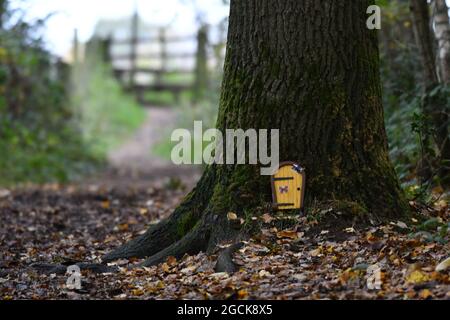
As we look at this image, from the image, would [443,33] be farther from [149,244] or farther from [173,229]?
[149,244]

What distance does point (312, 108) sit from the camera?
5715 mm

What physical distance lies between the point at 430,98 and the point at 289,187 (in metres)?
2.69

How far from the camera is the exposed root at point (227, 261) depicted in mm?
5168

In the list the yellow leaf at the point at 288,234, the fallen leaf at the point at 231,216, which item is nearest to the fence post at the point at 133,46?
the fallen leaf at the point at 231,216

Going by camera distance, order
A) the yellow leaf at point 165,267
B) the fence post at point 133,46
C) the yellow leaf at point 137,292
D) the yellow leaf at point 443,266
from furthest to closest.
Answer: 1. the fence post at point 133,46
2. the yellow leaf at point 165,267
3. the yellow leaf at point 137,292
4. the yellow leaf at point 443,266

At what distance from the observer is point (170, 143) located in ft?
74.5

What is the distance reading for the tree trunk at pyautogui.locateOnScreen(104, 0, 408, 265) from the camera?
5715mm

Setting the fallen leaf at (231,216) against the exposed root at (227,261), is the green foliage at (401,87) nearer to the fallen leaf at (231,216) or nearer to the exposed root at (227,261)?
the fallen leaf at (231,216)

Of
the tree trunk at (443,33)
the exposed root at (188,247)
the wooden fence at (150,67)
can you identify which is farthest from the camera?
the wooden fence at (150,67)

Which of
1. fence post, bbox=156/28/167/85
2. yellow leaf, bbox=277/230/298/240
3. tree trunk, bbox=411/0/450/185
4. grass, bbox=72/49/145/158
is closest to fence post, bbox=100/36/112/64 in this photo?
fence post, bbox=156/28/167/85

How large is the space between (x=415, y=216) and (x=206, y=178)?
189 centimetres

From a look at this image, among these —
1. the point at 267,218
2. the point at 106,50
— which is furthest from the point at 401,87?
the point at 106,50

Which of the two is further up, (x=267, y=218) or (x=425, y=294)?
(x=267, y=218)

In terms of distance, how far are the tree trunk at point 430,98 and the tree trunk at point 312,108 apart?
169 centimetres
